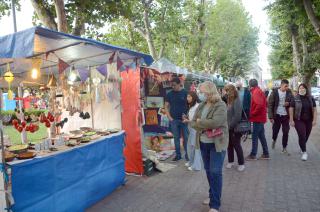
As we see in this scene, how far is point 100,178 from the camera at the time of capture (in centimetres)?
470

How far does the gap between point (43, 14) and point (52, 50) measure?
489 cm

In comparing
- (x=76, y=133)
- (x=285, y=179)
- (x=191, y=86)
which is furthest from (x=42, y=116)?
(x=191, y=86)

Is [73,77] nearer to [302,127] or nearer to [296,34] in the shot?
[302,127]

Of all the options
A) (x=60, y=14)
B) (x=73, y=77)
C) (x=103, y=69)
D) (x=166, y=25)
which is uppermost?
(x=166, y=25)

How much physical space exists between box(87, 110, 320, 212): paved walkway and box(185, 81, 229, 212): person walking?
1.66 ft

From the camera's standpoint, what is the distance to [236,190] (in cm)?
496

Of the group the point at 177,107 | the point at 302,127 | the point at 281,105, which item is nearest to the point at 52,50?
the point at 177,107

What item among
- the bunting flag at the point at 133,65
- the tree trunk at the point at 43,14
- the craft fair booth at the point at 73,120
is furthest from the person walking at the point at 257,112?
the tree trunk at the point at 43,14

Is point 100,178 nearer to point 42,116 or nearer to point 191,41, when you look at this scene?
point 42,116

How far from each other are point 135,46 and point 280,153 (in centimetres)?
1520

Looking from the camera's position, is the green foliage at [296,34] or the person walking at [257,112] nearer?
the person walking at [257,112]

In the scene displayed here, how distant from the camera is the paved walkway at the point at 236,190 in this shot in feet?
14.2

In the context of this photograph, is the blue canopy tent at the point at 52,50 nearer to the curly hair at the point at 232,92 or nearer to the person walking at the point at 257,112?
the curly hair at the point at 232,92

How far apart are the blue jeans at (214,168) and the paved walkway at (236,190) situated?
32 centimetres
